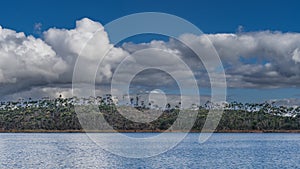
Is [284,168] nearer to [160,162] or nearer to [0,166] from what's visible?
[160,162]

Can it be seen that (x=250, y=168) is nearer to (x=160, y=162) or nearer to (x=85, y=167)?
(x=160, y=162)

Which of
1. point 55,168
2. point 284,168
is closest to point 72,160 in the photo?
point 55,168

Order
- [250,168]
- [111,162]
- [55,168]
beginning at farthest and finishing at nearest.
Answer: [111,162] < [250,168] < [55,168]

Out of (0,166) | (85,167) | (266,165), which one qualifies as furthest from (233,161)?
(0,166)

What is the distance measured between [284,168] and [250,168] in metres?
3.68

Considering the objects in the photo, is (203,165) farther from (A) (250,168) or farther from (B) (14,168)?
(B) (14,168)

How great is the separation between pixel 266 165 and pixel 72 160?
825 inches

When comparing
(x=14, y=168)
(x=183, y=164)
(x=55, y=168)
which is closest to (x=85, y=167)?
(x=55, y=168)

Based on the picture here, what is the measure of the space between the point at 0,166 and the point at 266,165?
27.4 m

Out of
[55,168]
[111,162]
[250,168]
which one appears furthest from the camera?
[111,162]

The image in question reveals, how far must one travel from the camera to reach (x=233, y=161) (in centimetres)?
5806

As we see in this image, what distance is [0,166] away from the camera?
50.7 meters

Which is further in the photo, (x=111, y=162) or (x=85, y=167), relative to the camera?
(x=111, y=162)

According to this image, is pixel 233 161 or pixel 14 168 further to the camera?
pixel 233 161
